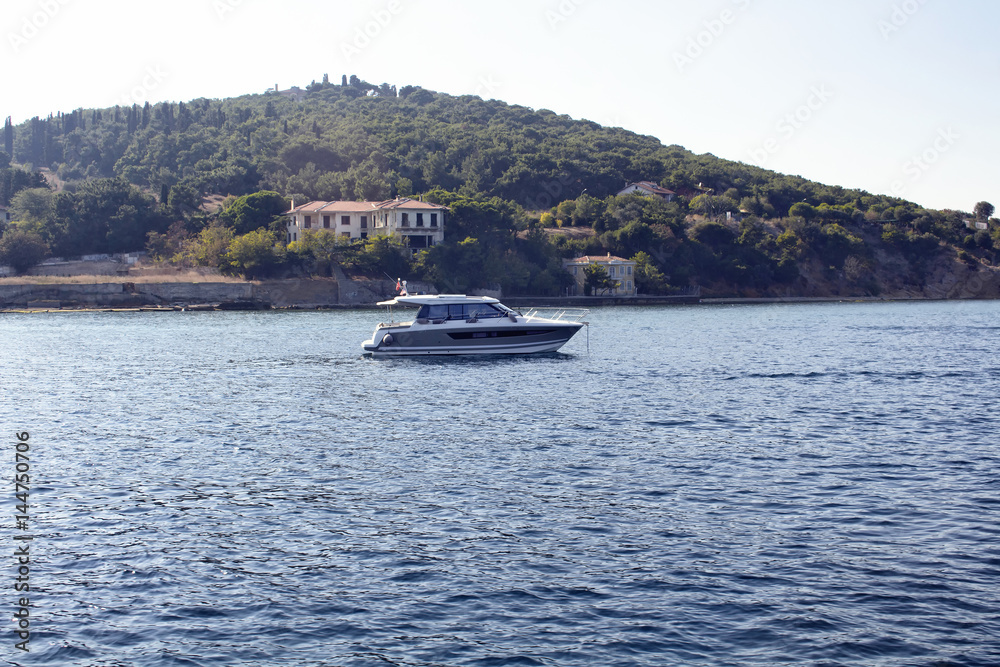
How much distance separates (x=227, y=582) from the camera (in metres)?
12.9

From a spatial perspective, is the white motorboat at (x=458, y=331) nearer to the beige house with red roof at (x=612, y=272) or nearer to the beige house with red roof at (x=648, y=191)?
the beige house with red roof at (x=612, y=272)

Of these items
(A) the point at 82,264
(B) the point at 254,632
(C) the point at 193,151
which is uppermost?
(C) the point at 193,151

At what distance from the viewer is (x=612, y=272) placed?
112m

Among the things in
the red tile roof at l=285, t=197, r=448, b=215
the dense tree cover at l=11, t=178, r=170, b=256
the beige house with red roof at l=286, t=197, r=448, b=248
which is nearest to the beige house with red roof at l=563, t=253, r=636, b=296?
the beige house with red roof at l=286, t=197, r=448, b=248

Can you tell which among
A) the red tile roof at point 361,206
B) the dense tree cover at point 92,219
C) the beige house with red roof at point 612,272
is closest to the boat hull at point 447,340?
the red tile roof at point 361,206

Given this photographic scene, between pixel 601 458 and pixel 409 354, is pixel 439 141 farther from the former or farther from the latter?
pixel 601 458

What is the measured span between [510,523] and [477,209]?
95549 mm

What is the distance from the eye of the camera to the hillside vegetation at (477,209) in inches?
4058

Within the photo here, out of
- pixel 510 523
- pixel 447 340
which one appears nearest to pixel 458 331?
pixel 447 340

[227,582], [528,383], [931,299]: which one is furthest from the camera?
[931,299]

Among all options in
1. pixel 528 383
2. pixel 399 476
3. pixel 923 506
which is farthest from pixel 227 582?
pixel 528 383

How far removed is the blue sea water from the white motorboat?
9.82 m

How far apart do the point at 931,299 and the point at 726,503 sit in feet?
426

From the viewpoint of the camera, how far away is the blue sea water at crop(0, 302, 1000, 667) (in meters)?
11.1
